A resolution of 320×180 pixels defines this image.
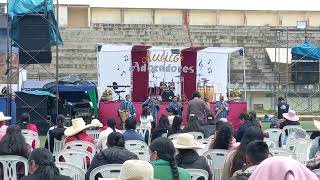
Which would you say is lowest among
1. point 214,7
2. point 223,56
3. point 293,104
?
point 293,104

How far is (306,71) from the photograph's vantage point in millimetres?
26844

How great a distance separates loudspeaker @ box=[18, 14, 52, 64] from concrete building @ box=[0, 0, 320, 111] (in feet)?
31.4

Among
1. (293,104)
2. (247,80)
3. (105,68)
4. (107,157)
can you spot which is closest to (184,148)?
(107,157)

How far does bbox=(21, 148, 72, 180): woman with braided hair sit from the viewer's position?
5184 mm

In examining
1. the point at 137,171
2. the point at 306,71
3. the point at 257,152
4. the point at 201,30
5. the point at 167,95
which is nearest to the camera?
the point at 137,171

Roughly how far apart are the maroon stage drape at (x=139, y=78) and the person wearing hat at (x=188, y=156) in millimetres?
17405

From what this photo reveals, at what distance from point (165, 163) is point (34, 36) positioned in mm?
13070

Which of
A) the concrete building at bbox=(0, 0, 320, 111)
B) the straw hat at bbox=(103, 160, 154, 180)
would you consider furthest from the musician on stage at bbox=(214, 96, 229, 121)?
the straw hat at bbox=(103, 160, 154, 180)

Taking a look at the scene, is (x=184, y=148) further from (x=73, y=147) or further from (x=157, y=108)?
(x=157, y=108)

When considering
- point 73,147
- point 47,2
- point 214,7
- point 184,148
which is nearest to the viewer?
point 184,148

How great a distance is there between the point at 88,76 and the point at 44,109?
1286 cm

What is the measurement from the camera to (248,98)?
31.5m

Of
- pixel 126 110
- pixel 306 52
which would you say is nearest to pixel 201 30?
pixel 306 52

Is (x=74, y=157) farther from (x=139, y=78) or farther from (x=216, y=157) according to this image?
(x=139, y=78)
